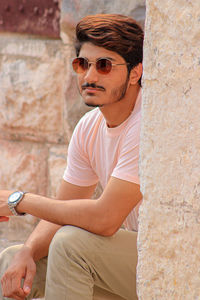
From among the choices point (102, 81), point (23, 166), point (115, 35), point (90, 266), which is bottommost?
point (23, 166)

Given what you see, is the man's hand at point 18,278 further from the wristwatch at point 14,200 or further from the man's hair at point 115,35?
the man's hair at point 115,35

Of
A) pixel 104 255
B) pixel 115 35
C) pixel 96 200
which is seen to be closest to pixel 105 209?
pixel 96 200

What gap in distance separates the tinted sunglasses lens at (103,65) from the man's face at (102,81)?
11 mm

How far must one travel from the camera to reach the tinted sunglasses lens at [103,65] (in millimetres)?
1949

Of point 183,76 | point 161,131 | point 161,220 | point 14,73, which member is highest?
point 183,76

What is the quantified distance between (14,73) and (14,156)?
Answer: 0.44 metres

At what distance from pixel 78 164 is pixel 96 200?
0.36 m

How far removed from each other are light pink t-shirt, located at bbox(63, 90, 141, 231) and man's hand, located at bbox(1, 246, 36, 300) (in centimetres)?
38

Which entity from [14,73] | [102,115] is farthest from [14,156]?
[102,115]

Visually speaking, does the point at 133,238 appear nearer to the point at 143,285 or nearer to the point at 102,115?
the point at 102,115

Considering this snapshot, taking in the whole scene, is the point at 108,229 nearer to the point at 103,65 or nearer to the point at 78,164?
the point at 78,164

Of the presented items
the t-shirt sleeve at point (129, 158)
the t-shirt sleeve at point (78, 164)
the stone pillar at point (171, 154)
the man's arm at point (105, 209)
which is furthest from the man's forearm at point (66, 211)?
the stone pillar at point (171, 154)

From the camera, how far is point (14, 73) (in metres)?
2.83

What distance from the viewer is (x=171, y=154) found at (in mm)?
1120
